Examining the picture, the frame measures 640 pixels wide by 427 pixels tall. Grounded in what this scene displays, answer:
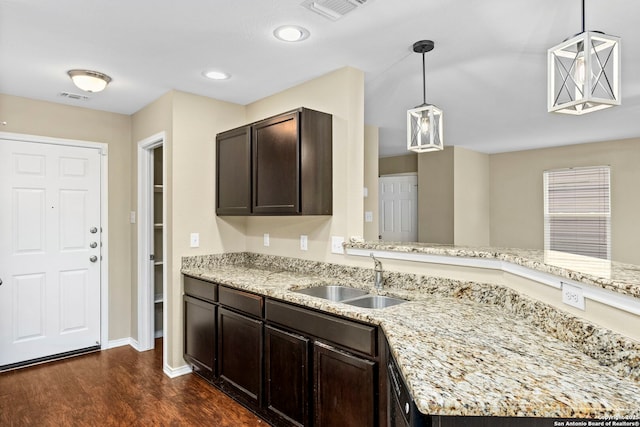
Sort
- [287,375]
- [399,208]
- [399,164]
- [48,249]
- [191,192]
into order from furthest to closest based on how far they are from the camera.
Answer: [399,164] < [399,208] < [48,249] < [191,192] < [287,375]

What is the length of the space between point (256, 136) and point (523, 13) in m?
1.94

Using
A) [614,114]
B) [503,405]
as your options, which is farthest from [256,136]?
[614,114]

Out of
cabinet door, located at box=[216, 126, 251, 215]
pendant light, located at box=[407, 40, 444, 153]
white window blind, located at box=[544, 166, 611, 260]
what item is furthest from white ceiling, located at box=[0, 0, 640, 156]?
white window blind, located at box=[544, 166, 611, 260]

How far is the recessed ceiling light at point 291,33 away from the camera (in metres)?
2.23

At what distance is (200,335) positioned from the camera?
3090mm

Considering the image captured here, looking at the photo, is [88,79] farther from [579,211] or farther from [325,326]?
[579,211]

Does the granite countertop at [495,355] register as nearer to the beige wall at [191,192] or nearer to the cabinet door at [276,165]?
the cabinet door at [276,165]

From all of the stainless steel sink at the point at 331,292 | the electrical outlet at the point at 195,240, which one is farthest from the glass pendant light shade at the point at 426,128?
the electrical outlet at the point at 195,240

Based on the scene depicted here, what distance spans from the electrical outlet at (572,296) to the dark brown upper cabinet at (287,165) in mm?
1632

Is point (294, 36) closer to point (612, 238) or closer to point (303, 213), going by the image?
point (303, 213)

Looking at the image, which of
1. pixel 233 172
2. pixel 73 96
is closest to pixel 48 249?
pixel 73 96

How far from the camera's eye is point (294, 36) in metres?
2.32

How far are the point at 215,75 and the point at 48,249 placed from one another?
7.52 feet

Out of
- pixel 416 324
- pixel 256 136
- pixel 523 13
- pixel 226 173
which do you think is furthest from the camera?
pixel 226 173
